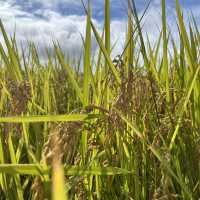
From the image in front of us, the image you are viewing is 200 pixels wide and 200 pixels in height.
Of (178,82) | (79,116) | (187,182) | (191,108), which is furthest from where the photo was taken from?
(178,82)

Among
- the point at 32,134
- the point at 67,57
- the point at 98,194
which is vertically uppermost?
the point at 67,57

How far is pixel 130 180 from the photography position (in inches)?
39.8

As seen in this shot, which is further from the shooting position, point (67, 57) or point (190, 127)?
point (67, 57)

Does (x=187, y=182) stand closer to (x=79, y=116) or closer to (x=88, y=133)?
(x=88, y=133)

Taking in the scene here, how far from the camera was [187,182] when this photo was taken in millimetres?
1034

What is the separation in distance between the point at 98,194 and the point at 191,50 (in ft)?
1.79

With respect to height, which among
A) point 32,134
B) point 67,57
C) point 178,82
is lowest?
point 32,134

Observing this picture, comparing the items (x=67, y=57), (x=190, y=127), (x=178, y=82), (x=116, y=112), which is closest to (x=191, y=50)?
(x=178, y=82)

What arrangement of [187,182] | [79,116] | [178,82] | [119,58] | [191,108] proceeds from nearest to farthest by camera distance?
[79,116], [119,58], [187,182], [191,108], [178,82]

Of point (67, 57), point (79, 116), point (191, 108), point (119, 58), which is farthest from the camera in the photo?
point (67, 57)

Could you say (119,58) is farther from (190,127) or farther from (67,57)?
(67,57)

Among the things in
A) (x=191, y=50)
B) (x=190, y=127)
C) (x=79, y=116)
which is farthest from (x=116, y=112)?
(x=191, y=50)

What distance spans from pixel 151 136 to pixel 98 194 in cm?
23

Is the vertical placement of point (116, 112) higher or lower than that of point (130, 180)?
higher
